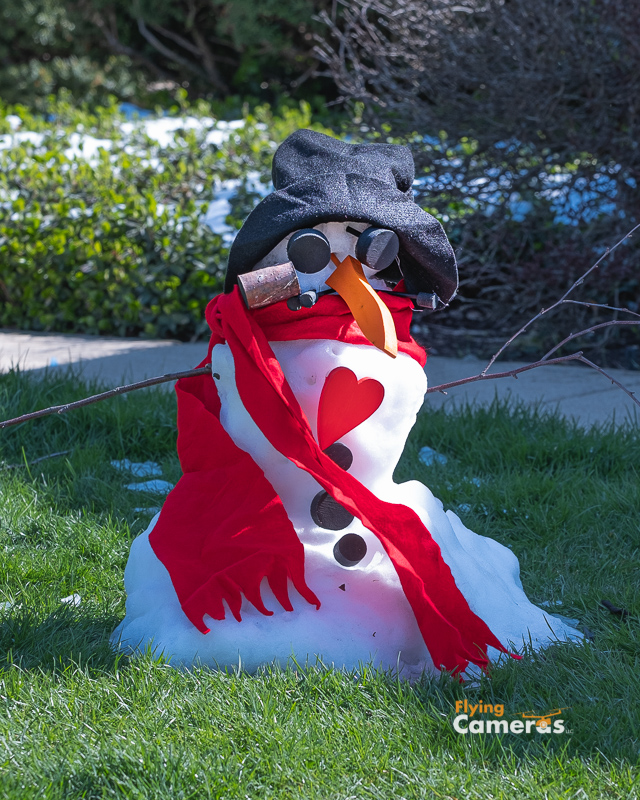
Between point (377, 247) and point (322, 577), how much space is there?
744 millimetres

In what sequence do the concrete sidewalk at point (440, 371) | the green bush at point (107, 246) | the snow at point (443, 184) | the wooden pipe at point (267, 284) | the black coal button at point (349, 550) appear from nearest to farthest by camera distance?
the wooden pipe at point (267, 284), the black coal button at point (349, 550), the concrete sidewalk at point (440, 371), the snow at point (443, 184), the green bush at point (107, 246)

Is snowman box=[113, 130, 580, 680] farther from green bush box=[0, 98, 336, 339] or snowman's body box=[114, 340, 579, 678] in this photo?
green bush box=[0, 98, 336, 339]

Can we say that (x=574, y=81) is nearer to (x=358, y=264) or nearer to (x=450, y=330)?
(x=450, y=330)

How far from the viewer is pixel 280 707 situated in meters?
1.84

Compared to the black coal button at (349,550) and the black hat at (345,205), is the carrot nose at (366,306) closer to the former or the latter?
the black hat at (345,205)

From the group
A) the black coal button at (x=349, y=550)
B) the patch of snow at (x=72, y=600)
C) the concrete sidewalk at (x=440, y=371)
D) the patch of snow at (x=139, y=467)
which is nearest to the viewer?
the black coal button at (x=349, y=550)

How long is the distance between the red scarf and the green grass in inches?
5.8

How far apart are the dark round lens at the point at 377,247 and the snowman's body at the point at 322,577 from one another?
192 millimetres

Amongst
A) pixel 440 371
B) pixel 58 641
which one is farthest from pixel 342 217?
pixel 440 371

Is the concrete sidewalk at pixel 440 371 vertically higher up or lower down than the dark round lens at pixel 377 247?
lower down

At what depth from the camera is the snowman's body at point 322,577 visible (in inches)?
75.8

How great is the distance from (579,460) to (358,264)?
6.23 ft

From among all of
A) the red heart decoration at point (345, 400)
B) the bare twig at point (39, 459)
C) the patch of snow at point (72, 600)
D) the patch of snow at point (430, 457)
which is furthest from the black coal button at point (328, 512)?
the bare twig at point (39, 459)

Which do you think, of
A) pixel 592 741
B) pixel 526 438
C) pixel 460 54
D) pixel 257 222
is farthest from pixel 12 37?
A: pixel 592 741
